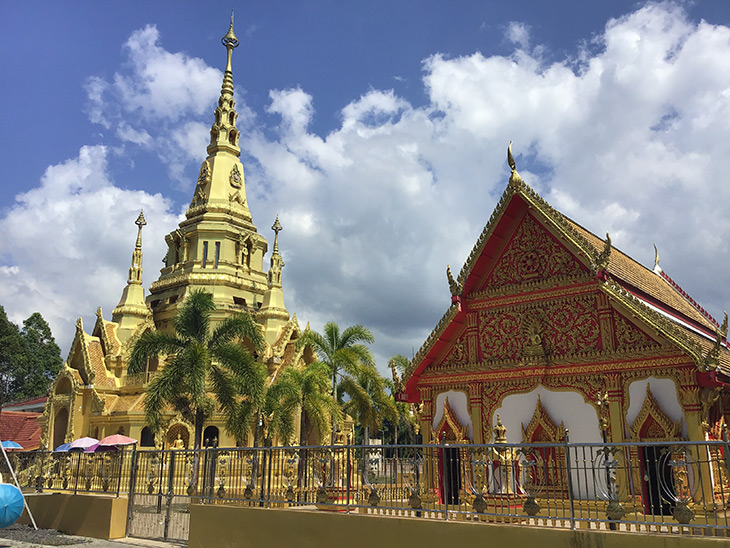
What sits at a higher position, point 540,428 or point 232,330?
point 232,330

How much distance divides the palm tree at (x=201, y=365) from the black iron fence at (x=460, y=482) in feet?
15.5

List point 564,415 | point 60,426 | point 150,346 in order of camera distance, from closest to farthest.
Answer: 1. point 564,415
2. point 150,346
3. point 60,426

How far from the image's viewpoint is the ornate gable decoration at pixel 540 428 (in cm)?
1289

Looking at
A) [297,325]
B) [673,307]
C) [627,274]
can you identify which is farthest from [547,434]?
[297,325]

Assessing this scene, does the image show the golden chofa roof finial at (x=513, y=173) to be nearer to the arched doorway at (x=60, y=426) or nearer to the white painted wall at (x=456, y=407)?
the white painted wall at (x=456, y=407)

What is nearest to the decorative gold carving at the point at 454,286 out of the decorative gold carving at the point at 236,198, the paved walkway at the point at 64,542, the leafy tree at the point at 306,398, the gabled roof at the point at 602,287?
the gabled roof at the point at 602,287

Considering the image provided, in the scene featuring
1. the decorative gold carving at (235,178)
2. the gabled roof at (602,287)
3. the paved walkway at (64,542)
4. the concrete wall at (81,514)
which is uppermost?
the decorative gold carving at (235,178)

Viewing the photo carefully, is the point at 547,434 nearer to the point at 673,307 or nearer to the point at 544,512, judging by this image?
the point at 544,512

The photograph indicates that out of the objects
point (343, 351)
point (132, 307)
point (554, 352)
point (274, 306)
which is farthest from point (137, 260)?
point (554, 352)

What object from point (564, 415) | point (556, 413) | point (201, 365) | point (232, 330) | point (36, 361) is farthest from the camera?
point (36, 361)

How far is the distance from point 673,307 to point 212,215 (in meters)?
32.7

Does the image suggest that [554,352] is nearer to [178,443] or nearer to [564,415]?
[564,415]

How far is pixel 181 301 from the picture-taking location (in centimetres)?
3944

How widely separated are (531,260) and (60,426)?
32.5m
